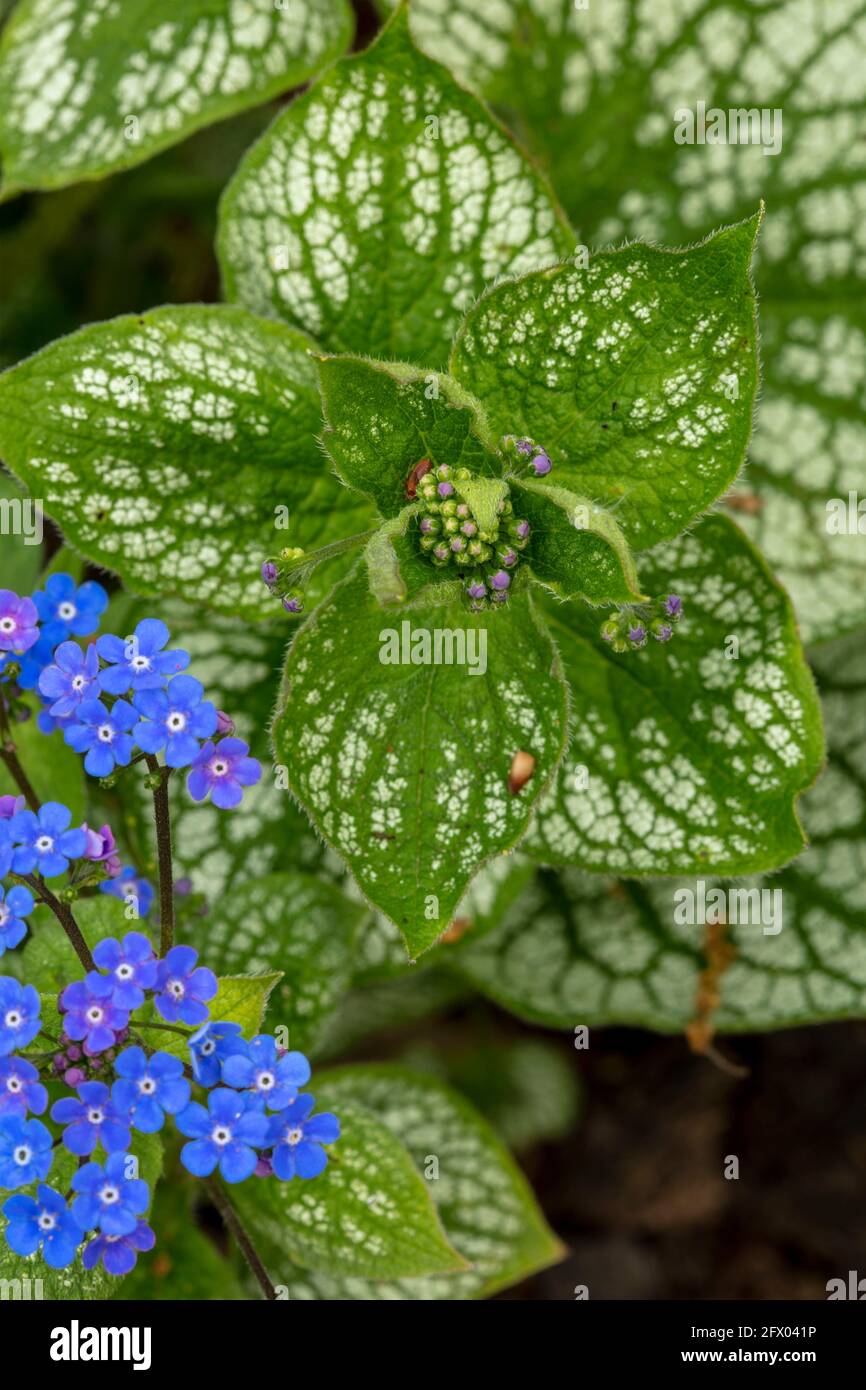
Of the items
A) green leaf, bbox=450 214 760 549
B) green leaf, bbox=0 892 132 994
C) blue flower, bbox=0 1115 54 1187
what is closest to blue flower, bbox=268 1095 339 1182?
blue flower, bbox=0 1115 54 1187

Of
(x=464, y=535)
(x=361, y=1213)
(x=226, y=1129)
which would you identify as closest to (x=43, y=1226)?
(x=226, y=1129)

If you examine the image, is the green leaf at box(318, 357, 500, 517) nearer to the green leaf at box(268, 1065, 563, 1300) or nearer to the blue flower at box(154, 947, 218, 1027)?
the blue flower at box(154, 947, 218, 1027)

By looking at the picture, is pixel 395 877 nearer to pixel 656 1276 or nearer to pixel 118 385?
pixel 118 385

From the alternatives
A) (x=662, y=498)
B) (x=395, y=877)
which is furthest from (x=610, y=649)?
(x=395, y=877)

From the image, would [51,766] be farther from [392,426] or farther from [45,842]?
[392,426]

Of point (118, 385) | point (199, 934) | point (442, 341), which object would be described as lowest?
point (199, 934)

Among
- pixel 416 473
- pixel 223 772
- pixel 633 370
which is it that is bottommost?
pixel 223 772

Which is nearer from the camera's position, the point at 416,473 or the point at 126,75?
the point at 416,473
